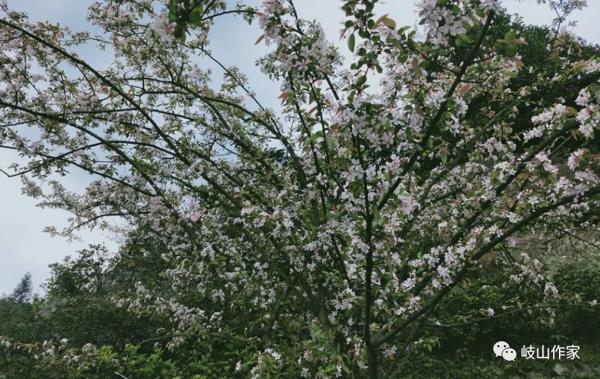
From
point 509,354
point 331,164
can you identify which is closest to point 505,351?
point 509,354

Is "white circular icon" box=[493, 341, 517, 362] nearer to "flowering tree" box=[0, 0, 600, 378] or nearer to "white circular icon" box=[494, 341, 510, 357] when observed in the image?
"white circular icon" box=[494, 341, 510, 357]

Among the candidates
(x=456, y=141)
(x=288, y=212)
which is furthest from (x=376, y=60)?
(x=456, y=141)

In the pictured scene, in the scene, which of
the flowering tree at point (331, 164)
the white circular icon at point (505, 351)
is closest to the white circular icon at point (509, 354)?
the white circular icon at point (505, 351)

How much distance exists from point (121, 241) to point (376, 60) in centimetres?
739

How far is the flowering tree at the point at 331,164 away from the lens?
9.01 feet

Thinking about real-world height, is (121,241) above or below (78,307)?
above

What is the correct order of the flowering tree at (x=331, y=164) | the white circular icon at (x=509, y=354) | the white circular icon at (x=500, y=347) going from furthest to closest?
the white circular icon at (x=500, y=347), the white circular icon at (x=509, y=354), the flowering tree at (x=331, y=164)

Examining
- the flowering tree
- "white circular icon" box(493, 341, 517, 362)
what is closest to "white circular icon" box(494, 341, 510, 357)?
"white circular icon" box(493, 341, 517, 362)

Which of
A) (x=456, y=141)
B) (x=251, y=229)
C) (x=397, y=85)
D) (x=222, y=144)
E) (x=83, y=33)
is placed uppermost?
(x=83, y=33)

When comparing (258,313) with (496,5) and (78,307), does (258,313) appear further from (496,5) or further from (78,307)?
(496,5)

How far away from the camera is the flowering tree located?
275 cm

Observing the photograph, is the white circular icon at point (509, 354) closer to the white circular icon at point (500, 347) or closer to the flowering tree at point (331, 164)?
the white circular icon at point (500, 347)

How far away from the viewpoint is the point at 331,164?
10.1 ft

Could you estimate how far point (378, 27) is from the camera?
259cm
